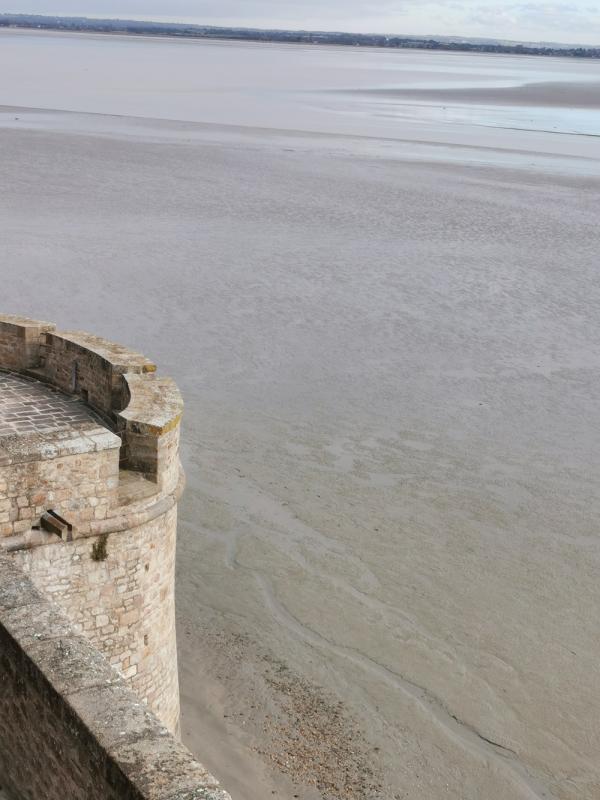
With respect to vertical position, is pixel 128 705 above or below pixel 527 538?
above

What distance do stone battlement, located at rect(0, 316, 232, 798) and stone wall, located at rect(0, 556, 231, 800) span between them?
4.5 inches

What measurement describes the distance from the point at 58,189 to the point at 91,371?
22166 millimetres

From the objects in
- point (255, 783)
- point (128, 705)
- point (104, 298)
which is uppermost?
point (128, 705)

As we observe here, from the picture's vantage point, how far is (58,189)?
28.8 metres

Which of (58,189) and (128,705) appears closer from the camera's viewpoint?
(128,705)

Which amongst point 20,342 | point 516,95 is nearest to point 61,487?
point 20,342

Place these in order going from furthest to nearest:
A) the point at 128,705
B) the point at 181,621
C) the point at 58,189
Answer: the point at 58,189 → the point at 181,621 → the point at 128,705

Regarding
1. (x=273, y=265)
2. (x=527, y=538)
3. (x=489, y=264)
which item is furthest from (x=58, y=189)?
(x=527, y=538)

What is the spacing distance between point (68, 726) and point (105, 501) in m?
2.23

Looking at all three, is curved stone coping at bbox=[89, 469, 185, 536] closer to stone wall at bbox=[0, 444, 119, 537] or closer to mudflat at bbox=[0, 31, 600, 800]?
stone wall at bbox=[0, 444, 119, 537]

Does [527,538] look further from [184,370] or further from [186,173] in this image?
[186,173]

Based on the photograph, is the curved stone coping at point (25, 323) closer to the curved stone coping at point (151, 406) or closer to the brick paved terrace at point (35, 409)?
the brick paved terrace at point (35, 409)

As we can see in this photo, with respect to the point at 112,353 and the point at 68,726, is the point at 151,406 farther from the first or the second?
the point at 68,726

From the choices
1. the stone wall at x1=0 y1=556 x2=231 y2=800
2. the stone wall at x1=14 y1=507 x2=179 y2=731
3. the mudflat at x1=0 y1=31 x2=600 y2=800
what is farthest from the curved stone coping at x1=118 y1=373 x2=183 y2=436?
the mudflat at x1=0 y1=31 x2=600 y2=800
